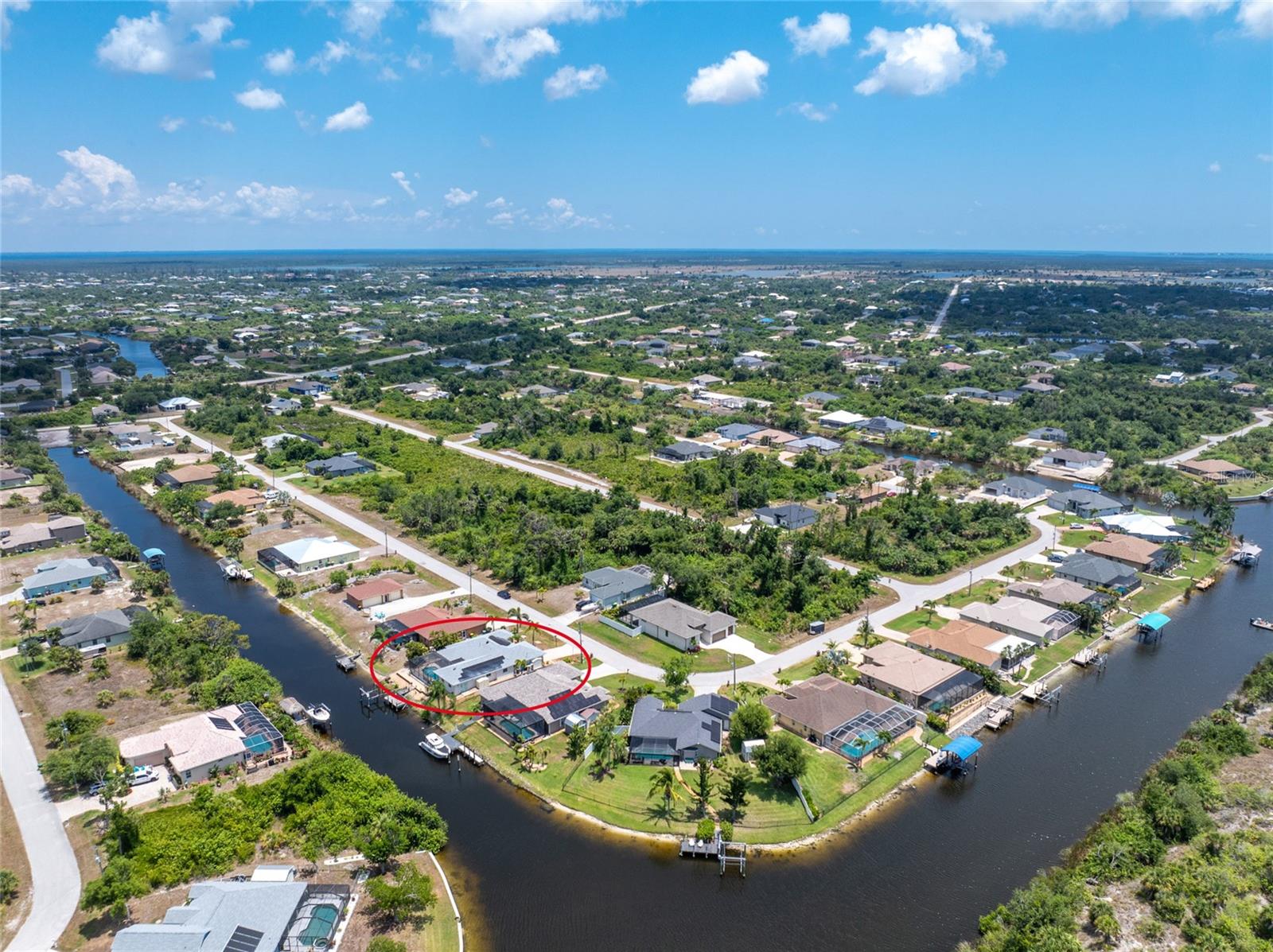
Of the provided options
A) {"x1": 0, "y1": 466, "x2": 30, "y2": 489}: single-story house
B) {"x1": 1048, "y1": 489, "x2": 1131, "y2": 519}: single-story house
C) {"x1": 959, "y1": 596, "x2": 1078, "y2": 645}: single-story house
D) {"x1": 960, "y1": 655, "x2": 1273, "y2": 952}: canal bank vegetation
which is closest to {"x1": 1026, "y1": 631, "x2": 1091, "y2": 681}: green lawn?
{"x1": 959, "y1": 596, "x2": 1078, "y2": 645}: single-story house

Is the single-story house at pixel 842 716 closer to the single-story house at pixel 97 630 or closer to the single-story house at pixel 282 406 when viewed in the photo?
the single-story house at pixel 97 630

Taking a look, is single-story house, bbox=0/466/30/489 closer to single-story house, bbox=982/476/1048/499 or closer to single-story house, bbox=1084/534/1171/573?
single-story house, bbox=982/476/1048/499

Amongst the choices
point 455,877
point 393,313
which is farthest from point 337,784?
point 393,313

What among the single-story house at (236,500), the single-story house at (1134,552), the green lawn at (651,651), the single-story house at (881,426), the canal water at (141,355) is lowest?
the green lawn at (651,651)

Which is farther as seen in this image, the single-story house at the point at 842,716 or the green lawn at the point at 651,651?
the green lawn at the point at 651,651

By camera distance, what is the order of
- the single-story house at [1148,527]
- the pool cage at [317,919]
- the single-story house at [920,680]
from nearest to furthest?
the pool cage at [317,919], the single-story house at [920,680], the single-story house at [1148,527]

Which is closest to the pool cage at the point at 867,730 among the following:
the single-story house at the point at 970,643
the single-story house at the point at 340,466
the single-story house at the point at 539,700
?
the single-story house at the point at 970,643

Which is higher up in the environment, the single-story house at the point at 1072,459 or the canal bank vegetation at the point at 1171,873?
the single-story house at the point at 1072,459

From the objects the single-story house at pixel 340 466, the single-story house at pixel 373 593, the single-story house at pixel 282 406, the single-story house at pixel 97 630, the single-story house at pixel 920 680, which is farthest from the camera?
the single-story house at pixel 282 406
